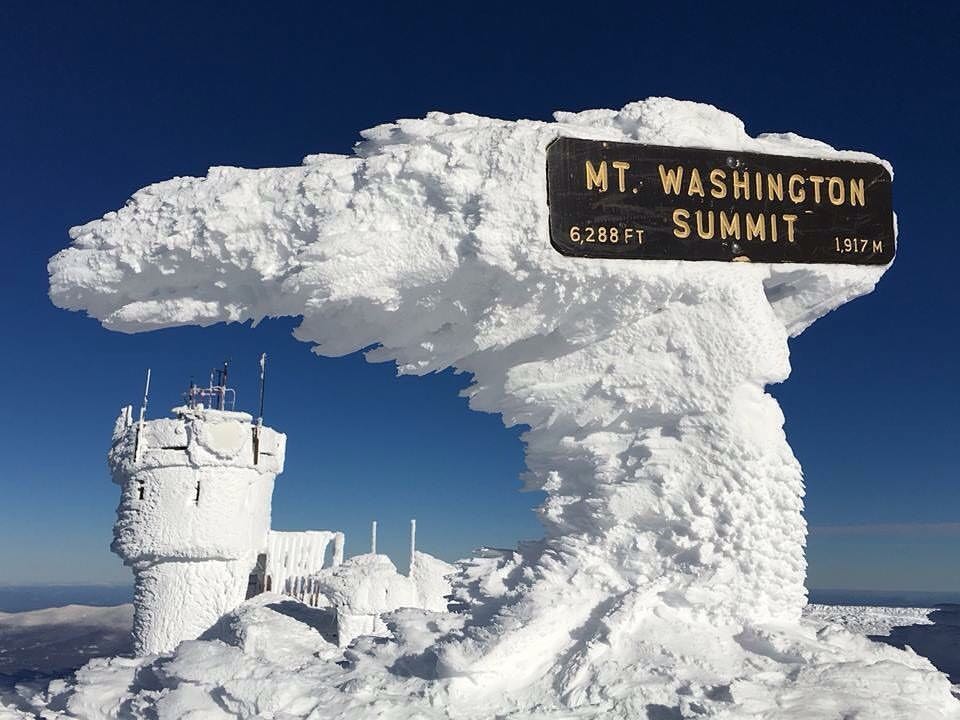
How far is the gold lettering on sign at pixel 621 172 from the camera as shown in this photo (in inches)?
279

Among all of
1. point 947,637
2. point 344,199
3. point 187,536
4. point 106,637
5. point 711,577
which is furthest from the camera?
point 106,637

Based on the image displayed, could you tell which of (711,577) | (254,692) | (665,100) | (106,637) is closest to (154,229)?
(254,692)

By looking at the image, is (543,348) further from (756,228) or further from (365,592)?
(365,592)

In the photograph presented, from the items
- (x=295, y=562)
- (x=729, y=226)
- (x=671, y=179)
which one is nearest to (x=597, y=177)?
(x=671, y=179)

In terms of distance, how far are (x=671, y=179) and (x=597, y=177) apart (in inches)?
26.5

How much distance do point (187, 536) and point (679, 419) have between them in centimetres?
1062

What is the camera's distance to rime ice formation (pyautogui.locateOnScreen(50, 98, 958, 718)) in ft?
21.2

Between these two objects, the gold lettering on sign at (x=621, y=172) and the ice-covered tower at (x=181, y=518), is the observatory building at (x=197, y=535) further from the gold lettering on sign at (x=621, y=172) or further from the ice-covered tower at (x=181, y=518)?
the gold lettering on sign at (x=621, y=172)

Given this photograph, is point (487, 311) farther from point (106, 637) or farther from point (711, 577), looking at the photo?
point (106, 637)

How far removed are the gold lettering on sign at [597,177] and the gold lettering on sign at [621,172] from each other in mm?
100

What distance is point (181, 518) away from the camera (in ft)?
48.3

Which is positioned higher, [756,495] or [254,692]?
[756,495]

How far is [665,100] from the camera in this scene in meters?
7.39

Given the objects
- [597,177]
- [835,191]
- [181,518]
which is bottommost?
[181,518]
